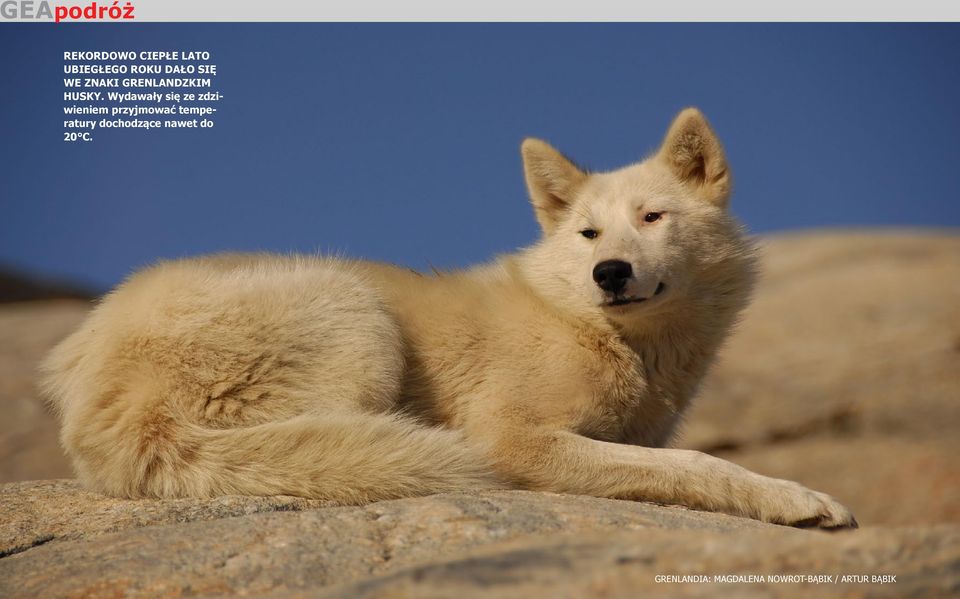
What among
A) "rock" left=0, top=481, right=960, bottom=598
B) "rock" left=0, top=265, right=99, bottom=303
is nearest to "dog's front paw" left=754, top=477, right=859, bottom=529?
"rock" left=0, top=481, right=960, bottom=598

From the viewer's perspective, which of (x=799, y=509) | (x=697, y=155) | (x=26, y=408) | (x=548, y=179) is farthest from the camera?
(x=26, y=408)

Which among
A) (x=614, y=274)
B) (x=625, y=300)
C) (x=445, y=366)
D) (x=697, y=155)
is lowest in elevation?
(x=445, y=366)

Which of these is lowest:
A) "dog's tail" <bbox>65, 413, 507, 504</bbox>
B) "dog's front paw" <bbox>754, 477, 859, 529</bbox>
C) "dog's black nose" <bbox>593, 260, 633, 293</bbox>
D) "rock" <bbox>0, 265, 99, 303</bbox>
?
"rock" <bbox>0, 265, 99, 303</bbox>

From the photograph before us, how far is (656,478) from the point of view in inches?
198

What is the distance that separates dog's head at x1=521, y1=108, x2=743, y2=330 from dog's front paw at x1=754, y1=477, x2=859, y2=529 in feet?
4.14

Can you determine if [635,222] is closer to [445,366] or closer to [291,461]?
[445,366]

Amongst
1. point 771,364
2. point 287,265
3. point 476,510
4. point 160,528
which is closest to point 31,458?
point 287,265

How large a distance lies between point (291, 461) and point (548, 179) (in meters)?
2.77

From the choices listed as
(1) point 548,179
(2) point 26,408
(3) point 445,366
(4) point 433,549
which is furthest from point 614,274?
(2) point 26,408

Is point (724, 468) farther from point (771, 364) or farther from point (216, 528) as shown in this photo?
point (771, 364)

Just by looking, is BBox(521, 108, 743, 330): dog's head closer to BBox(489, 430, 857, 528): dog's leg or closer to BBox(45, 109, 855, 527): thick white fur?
BBox(45, 109, 855, 527): thick white fur

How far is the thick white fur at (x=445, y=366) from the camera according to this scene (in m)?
4.66

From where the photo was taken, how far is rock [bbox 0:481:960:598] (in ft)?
8.85

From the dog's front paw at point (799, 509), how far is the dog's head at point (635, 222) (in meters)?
1.26
